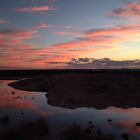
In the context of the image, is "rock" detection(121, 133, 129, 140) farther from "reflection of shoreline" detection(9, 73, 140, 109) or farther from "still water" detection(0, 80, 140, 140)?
"reflection of shoreline" detection(9, 73, 140, 109)

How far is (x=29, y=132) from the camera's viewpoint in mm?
17266

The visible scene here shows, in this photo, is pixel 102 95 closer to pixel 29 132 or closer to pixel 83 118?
pixel 83 118

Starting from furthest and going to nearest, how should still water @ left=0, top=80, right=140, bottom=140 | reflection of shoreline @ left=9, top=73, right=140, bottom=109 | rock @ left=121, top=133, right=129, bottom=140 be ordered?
reflection of shoreline @ left=9, top=73, right=140, bottom=109 < still water @ left=0, top=80, right=140, bottom=140 < rock @ left=121, top=133, right=129, bottom=140

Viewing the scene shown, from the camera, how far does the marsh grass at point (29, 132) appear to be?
16609mm

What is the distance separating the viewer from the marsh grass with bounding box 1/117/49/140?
1661 centimetres

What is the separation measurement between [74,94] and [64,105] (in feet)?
22.1

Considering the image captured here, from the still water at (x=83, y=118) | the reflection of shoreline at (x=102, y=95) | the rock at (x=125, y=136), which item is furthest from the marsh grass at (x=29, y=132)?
the reflection of shoreline at (x=102, y=95)

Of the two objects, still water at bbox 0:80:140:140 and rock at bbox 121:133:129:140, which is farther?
still water at bbox 0:80:140:140

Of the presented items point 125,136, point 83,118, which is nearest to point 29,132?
point 125,136

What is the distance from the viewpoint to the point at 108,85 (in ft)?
142

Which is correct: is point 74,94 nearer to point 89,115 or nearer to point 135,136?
point 89,115

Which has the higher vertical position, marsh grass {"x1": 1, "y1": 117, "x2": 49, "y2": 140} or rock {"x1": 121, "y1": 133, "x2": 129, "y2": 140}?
marsh grass {"x1": 1, "y1": 117, "x2": 49, "y2": 140}

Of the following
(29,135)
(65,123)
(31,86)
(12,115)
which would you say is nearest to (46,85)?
(31,86)

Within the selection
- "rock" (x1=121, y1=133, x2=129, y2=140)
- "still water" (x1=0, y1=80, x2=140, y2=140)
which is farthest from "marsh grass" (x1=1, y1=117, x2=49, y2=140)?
"rock" (x1=121, y1=133, x2=129, y2=140)
